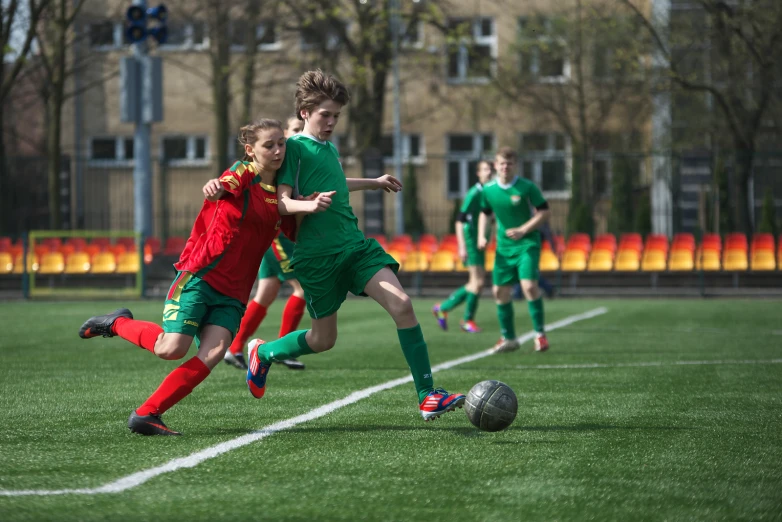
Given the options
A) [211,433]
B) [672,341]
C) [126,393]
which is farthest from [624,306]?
[211,433]

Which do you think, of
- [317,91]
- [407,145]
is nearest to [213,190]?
[317,91]

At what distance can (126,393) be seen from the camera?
7.71 metres

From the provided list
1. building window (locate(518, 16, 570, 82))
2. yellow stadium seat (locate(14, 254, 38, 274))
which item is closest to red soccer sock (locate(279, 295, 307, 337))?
yellow stadium seat (locate(14, 254, 38, 274))

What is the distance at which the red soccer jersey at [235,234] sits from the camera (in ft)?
19.3

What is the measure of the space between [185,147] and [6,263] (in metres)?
16.9

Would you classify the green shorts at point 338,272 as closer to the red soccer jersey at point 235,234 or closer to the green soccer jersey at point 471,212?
the red soccer jersey at point 235,234

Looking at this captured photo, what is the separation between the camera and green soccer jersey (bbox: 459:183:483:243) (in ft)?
43.7

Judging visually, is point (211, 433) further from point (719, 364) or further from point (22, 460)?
point (719, 364)

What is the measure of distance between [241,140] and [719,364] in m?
5.30

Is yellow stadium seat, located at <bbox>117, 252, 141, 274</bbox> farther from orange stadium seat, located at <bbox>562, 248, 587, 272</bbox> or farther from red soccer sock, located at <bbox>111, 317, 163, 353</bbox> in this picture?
red soccer sock, located at <bbox>111, 317, 163, 353</bbox>

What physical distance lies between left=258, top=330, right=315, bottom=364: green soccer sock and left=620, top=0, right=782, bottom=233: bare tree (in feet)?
63.2

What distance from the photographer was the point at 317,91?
6.12m

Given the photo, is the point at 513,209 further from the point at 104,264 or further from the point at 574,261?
the point at 104,264

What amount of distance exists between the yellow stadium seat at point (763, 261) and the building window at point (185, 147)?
22.2 m
